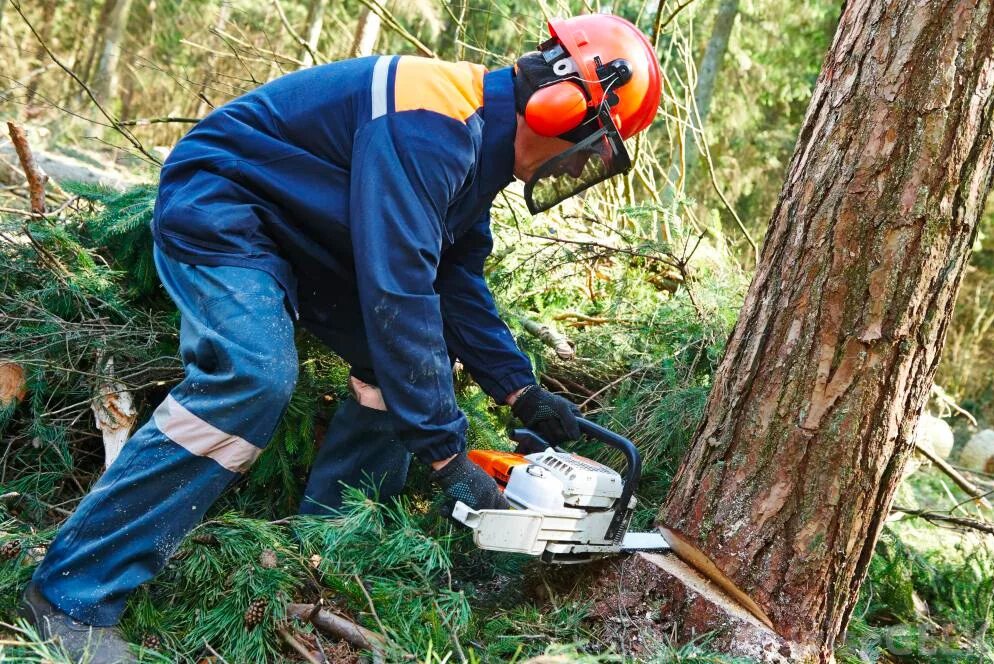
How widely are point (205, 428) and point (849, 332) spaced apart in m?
1.71

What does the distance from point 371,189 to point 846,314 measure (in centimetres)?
131

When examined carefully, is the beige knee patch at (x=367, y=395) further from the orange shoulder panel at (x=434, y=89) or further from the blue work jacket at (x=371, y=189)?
the orange shoulder panel at (x=434, y=89)

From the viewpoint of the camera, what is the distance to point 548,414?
2602mm

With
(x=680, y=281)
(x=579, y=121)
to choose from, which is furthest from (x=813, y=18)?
(x=579, y=121)

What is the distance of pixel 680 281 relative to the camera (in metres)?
4.11

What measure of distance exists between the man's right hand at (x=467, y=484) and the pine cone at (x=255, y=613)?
0.58m

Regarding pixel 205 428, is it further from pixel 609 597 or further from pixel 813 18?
pixel 813 18

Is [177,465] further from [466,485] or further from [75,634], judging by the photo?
[466,485]

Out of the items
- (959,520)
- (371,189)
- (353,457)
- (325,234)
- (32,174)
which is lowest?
(353,457)

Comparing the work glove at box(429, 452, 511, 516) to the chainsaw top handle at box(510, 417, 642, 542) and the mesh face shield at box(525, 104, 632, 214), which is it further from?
the mesh face shield at box(525, 104, 632, 214)

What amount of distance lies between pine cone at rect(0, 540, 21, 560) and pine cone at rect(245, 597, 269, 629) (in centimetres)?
69

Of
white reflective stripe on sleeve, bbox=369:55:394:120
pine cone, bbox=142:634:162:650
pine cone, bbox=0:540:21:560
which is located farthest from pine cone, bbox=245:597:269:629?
white reflective stripe on sleeve, bbox=369:55:394:120

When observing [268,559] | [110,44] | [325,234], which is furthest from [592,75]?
[110,44]

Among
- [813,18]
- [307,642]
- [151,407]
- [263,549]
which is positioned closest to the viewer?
[307,642]
